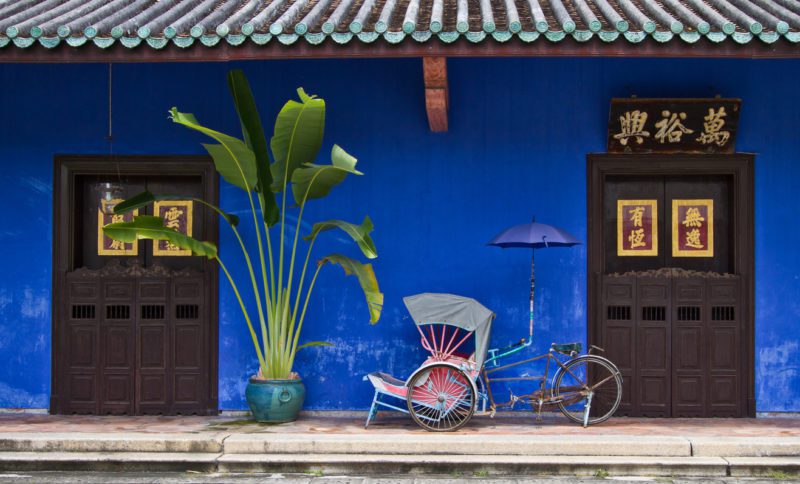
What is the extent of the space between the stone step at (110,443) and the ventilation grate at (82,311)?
1.78 m

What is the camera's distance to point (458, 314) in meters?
8.55

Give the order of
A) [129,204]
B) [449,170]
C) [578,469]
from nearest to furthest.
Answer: [578,469], [129,204], [449,170]

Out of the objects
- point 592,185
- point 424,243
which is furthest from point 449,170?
point 592,185

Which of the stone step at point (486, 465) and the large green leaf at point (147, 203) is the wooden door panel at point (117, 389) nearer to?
the large green leaf at point (147, 203)

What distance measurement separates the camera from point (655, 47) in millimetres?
7473

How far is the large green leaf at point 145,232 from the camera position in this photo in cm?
817

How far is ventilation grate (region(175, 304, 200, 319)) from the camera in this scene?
30.5 ft

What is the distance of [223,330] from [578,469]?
Answer: 393 centimetres

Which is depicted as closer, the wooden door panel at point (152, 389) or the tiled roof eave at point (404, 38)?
the tiled roof eave at point (404, 38)

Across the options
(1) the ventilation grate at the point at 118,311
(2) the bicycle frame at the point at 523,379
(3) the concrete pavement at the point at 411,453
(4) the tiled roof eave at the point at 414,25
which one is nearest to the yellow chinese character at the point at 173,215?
(1) the ventilation grate at the point at 118,311

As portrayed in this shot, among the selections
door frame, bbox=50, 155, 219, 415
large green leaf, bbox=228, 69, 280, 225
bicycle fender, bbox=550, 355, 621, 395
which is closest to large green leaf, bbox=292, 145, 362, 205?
large green leaf, bbox=228, 69, 280, 225

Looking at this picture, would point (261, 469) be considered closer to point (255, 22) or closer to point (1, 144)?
point (255, 22)

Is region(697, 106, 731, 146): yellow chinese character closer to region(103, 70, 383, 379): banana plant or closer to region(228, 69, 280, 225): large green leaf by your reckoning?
region(103, 70, 383, 379): banana plant

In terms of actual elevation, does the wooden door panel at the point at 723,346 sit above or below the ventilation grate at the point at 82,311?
below
